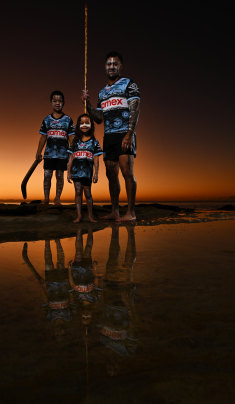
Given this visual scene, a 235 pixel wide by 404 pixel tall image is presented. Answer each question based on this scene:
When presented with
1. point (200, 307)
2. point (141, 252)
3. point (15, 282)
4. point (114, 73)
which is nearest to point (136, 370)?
point (200, 307)

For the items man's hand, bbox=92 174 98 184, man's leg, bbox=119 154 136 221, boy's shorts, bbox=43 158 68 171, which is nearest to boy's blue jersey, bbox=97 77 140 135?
man's leg, bbox=119 154 136 221

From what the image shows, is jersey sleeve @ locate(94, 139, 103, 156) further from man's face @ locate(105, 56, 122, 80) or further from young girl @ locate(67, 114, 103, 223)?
man's face @ locate(105, 56, 122, 80)

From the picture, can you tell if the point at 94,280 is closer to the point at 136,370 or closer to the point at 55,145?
the point at 136,370

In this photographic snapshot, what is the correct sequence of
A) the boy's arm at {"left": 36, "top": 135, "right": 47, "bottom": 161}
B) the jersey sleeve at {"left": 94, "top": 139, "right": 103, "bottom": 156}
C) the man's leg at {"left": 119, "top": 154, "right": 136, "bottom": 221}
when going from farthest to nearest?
the boy's arm at {"left": 36, "top": 135, "right": 47, "bottom": 161} < the jersey sleeve at {"left": 94, "top": 139, "right": 103, "bottom": 156} < the man's leg at {"left": 119, "top": 154, "right": 136, "bottom": 221}

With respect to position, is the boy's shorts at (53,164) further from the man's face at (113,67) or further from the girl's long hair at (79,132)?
the man's face at (113,67)

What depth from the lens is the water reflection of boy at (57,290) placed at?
2.51 ft

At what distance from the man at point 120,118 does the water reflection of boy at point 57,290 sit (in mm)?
2470

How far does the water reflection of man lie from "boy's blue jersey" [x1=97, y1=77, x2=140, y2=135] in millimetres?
2831

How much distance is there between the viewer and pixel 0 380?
1.65 ft

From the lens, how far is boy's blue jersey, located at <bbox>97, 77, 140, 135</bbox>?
12.4 feet

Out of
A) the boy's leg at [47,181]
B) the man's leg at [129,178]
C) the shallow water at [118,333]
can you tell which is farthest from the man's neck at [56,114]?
the shallow water at [118,333]

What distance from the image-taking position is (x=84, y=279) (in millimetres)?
1098

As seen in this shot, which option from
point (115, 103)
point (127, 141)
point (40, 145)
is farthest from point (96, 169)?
point (40, 145)

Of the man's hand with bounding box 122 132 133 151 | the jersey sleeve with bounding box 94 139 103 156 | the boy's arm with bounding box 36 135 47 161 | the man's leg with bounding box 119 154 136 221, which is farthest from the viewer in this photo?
the boy's arm with bounding box 36 135 47 161
